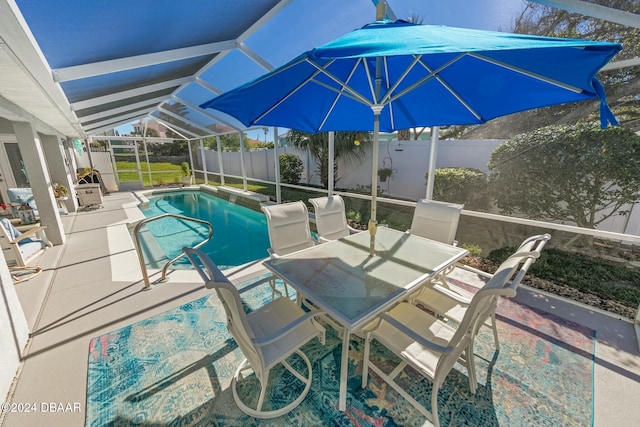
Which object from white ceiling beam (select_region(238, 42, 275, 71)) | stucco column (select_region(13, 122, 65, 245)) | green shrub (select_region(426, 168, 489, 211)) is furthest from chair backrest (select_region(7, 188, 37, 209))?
green shrub (select_region(426, 168, 489, 211))

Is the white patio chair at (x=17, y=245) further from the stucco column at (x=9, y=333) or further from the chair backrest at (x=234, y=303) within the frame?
the chair backrest at (x=234, y=303)

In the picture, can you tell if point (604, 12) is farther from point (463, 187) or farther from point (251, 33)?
point (251, 33)

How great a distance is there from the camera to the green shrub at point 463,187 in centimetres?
494

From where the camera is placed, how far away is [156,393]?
192cm

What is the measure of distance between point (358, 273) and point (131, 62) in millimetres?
3971

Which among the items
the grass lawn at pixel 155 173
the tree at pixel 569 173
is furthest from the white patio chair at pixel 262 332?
the grass lawn at pixel 155 173

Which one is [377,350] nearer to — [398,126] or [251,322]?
[251,322]

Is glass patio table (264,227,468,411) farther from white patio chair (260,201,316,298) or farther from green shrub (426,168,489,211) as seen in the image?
green shrub (426,168,489,211)

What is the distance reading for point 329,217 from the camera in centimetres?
371

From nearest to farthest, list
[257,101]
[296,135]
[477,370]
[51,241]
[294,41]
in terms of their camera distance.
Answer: [477,370]
[257,101]
[294,41]
[51,241]
[296,135]

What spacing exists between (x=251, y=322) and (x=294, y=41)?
4703 millimetres

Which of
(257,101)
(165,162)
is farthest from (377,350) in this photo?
(165,162)

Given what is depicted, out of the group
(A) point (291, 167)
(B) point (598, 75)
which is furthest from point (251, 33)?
(A) point (291, 167)

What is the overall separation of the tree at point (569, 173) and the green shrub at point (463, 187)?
0.84 ft
